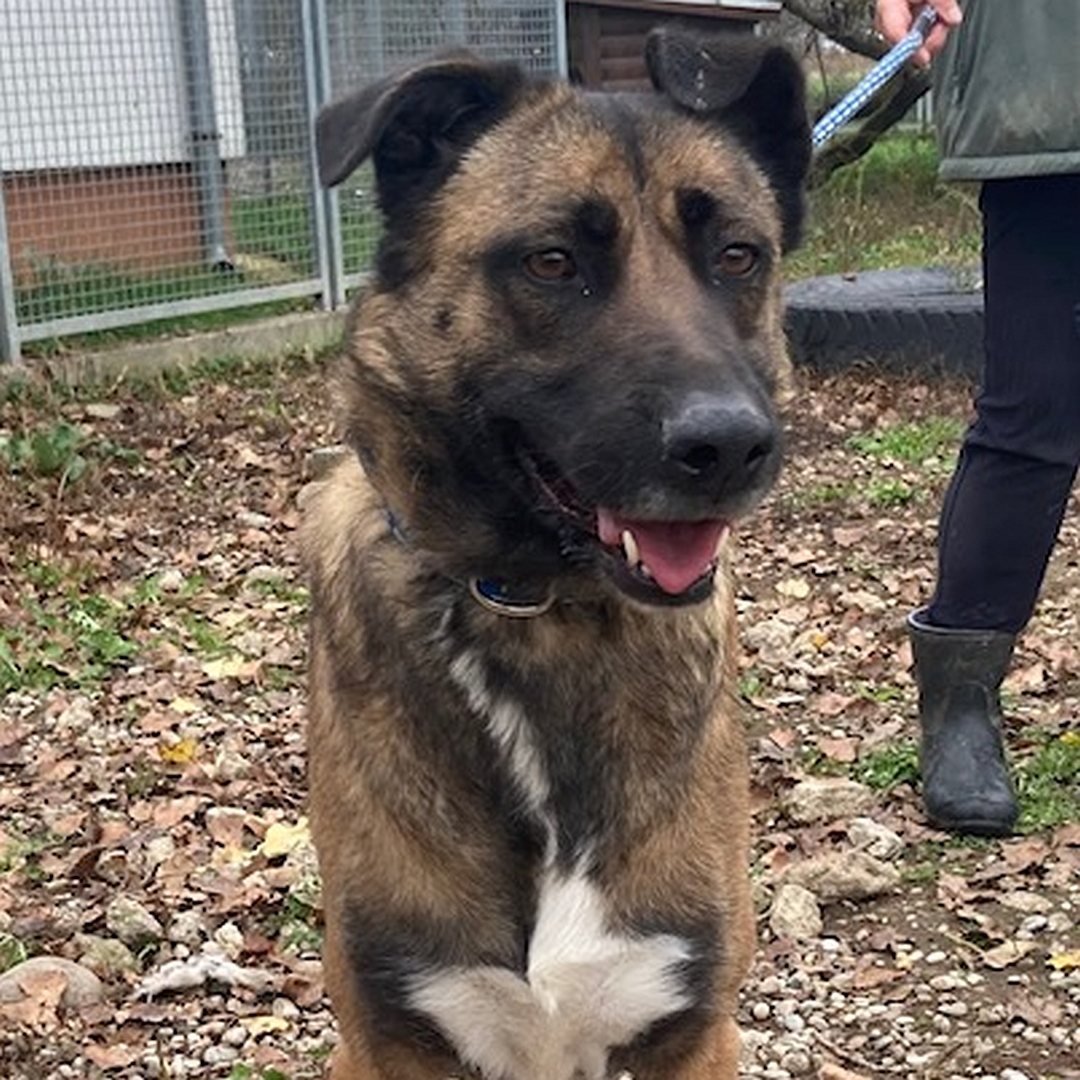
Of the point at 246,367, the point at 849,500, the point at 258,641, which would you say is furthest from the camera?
the point at 246,367

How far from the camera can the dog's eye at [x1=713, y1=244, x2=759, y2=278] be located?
245 centimetres

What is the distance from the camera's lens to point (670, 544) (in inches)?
91.7

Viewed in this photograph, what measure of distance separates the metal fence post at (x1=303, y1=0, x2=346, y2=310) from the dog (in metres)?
6.59

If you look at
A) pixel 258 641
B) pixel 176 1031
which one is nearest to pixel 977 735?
pixel 176 1031

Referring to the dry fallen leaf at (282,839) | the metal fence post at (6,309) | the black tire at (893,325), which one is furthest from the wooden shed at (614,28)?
the dry fallen leaf at (282,839)

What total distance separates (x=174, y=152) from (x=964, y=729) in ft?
20.5

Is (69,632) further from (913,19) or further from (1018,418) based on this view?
(913,19)

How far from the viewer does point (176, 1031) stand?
125 inches

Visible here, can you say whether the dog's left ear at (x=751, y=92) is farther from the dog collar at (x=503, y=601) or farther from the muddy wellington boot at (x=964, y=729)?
the muddy wellington boot at (x=964, y=729)

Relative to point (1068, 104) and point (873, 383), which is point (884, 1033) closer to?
point (1068, 104)

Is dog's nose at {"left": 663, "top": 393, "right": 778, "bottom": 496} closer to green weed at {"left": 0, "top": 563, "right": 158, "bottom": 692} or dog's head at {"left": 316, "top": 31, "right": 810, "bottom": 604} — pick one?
dog's head at {"left": 316, "top": 31, "right": 810, "bottom": 604}

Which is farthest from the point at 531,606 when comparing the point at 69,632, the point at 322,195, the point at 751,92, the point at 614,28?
the point at 614,28

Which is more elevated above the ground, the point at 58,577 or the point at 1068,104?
the point at 1068,104

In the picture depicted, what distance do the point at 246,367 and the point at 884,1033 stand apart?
627cm
